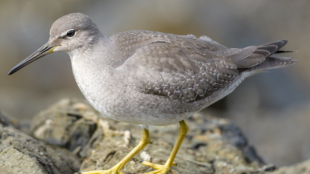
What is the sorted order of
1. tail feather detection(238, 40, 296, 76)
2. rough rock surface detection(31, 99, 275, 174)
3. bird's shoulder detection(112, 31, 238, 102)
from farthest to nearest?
1. tail feather detection(238, 40, 296, 76)
2. rough rock surface detection(31, 99, 275, 174)
3. bird's shoulder detection(112, 31, 238, 102)

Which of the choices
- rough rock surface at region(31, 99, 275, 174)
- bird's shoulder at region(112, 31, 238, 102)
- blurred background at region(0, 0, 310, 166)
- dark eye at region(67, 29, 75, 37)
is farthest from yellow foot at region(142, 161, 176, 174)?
blurred background at region(0, 0, 310, 166)

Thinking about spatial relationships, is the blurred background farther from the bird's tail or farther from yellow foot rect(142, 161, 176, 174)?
yellow foot rect(142, 161, 176, 174)

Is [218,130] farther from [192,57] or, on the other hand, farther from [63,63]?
[63,63]

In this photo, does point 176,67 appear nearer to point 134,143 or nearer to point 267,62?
point 134,143

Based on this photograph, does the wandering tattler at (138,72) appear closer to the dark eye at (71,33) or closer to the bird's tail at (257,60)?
the dark eye at (71,33)

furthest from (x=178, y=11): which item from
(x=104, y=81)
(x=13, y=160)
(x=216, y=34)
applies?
(x=13, y=160)

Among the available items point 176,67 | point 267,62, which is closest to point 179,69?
point 176,67
